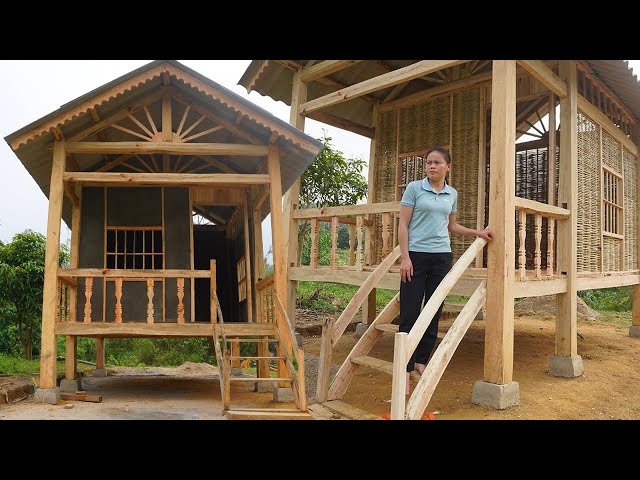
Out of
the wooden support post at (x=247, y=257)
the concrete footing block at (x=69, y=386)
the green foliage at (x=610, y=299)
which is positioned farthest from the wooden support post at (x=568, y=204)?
the green foliage at (x=610, y=299)

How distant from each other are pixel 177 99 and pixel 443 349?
18.2 ft

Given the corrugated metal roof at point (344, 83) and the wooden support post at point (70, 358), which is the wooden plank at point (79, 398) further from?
the corrugated metal roof at point (344, 83)

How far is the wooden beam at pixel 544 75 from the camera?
741 centimetres

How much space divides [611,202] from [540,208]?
4079mm

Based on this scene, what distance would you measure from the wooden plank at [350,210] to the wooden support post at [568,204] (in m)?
2.50

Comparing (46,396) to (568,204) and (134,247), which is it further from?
(568,204)

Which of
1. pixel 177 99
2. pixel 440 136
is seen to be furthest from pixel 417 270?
pixel 440 136

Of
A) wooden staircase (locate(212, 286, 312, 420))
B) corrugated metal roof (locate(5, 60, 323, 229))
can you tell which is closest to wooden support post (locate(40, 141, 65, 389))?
corrugated metal roof (locate(5, 60, 323, 229))

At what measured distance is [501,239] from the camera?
6531 millimetres

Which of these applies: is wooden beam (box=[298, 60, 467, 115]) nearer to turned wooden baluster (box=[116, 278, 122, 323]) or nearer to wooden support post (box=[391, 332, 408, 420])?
wooden support post (box=[391, 332, 408, 420])

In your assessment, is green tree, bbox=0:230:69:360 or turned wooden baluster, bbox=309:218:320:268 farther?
green tree, bbox=0:230:69:360

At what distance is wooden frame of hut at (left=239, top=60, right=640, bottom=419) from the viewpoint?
21.3ft

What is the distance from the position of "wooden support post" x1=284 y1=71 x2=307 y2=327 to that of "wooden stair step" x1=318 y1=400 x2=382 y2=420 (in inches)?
189

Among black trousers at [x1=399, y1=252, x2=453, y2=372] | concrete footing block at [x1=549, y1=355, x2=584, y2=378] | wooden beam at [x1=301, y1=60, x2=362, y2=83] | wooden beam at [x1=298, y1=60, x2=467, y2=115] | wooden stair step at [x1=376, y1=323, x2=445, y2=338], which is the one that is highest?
wooden beam at [x1=301, y1=60, x2=362, y2=83]
